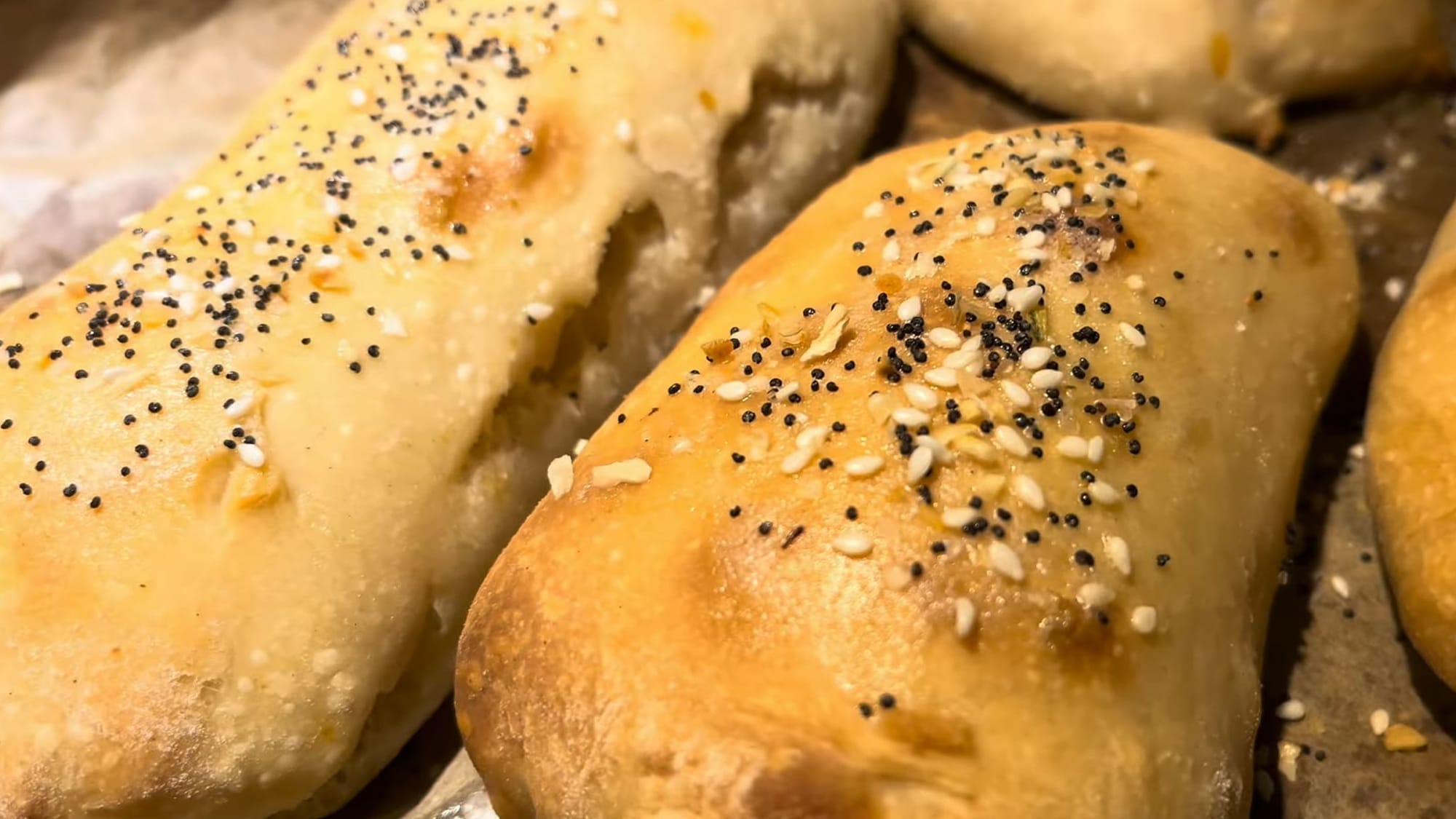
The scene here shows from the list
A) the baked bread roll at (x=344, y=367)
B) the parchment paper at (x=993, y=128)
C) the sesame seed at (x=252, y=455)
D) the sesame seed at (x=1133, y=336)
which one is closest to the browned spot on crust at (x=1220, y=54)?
the parchment paper at (x=993, y=128)

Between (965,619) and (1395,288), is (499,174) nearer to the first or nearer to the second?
(965,619)

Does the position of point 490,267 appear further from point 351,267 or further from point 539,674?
point 539,674

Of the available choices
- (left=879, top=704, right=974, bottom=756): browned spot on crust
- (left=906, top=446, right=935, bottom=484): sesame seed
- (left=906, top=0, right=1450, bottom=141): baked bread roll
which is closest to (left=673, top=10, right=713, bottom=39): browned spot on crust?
(left=906, top=0, right=1450, bottom=141): baked bread roll

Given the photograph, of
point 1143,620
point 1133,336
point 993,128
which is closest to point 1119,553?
point 1143,620

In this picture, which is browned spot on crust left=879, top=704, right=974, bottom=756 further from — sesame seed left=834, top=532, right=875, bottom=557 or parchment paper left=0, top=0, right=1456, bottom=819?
parchment paper left=0, top=0, right=1456, bottom=819

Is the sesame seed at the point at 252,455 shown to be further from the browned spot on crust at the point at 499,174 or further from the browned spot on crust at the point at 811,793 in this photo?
the browned spot on crust at the point at 811,793

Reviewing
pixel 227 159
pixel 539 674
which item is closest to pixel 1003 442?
pixel 539 674
